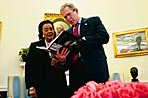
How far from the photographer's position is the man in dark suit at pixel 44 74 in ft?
7.20

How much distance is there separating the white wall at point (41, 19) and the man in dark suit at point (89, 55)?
2.38 metres

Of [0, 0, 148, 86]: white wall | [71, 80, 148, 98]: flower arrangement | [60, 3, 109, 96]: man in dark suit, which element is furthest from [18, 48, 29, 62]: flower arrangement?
[71, 80, 148, 98]: flower arrangement

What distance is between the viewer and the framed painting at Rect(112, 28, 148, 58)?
170 inches

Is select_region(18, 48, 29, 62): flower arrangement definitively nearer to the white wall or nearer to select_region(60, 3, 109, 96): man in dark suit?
the white wall

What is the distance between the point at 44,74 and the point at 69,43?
0.47 m

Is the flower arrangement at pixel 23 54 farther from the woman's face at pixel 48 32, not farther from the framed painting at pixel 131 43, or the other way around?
the woman's face at pixel 48 32

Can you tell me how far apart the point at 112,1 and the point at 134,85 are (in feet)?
14.0

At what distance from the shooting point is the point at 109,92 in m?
0.49

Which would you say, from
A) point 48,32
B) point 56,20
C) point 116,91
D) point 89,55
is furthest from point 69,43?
point 56,20

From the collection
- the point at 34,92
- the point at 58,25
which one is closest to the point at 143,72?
the point at 58,25

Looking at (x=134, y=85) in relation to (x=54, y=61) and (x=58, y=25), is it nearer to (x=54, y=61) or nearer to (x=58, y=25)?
(x=54, y=61)

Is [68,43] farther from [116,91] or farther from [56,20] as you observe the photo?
[56,20]

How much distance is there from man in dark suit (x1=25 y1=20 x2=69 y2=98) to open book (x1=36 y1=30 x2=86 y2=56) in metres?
0.22

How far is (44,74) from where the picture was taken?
2221 mm
